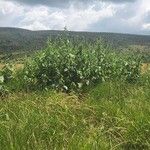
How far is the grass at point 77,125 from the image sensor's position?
7.40 metres

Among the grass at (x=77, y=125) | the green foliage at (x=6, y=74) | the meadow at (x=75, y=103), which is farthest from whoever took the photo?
the green foliage at (x=6, y=74)

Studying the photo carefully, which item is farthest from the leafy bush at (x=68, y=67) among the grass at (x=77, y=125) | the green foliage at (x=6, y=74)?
the grass at (x=77, y=125)

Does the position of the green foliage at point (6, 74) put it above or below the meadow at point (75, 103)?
below

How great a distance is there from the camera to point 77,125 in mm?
8531

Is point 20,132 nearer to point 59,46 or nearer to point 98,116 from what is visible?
point 98,116

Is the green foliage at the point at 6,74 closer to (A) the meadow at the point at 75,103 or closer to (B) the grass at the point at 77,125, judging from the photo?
(A) the meadow at the point at 75,103

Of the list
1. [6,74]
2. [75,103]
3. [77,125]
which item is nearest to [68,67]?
[6,74]

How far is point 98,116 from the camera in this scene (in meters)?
9.48

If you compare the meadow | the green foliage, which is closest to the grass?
the meadow

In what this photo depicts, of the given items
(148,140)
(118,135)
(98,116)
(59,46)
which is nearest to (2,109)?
(98,116)

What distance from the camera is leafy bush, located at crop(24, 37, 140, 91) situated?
14.5 metres

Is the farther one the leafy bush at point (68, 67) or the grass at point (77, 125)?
the leafy bush at point (68, 67)

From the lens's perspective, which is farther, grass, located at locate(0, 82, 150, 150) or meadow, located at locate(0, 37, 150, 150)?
meadow, located at locate(0, 37, 150, 150)

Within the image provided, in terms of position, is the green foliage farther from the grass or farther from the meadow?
the grass
